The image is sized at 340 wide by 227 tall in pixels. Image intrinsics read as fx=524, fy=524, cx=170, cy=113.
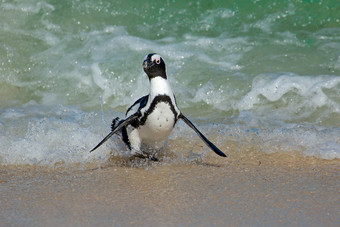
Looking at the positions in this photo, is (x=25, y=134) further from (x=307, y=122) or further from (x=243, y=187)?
(x=307, y=122)

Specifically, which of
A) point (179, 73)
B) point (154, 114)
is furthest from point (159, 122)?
point (179, 73)

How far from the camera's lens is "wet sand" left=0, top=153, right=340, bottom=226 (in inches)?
106

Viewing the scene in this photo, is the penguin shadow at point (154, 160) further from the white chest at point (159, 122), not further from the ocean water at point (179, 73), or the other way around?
the white chest at point (159, 122)

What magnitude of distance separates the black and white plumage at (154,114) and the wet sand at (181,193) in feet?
0.62

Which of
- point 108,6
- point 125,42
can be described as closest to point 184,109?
point 125,42

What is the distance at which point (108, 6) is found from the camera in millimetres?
6852

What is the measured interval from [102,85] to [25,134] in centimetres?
154

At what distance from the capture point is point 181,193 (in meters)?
3.07

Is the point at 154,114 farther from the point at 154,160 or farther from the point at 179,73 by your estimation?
the point at 179,73

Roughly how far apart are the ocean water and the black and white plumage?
0.24m

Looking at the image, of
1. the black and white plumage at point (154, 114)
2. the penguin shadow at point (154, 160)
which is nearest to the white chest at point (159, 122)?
the black and white plumage at point (154, 114)

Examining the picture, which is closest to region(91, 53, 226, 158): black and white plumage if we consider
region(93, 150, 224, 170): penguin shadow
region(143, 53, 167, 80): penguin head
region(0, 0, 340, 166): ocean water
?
region(143, 53, 167, 80): penguin head

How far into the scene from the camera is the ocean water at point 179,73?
3.92 metres

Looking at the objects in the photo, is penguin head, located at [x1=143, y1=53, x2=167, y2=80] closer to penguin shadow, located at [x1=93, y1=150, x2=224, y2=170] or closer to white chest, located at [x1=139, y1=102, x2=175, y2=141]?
white chest, located at [x1=139, y1=102, x2=175, y2=141]
